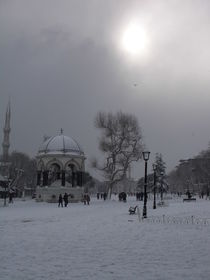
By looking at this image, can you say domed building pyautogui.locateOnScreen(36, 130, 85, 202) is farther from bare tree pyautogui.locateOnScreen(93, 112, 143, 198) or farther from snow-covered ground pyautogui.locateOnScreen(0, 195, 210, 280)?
snow-covered ground pyautogui.locateOnScreen(0, 195, 210, 280)

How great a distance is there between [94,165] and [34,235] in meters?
45.9

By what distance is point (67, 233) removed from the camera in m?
15.9

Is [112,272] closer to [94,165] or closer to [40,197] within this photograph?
[40,197]

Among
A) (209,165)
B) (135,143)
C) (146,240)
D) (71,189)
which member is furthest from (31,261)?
(209,165)

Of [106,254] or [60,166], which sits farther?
[60,166]

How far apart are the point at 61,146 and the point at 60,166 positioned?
2.61m

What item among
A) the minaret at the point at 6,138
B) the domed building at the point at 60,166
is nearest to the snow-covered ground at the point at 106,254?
the domed building at the point at 60,166

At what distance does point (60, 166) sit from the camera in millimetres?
56219

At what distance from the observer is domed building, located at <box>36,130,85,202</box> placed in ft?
178

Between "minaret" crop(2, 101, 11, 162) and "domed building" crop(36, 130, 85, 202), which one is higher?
"minaret" crop(2, 101, 11, 162)

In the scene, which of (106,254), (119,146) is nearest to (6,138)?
(119,146)

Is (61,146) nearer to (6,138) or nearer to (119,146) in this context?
(119,146)

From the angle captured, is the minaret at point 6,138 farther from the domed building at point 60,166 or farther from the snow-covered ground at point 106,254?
the snow-covered ground at point 106,254

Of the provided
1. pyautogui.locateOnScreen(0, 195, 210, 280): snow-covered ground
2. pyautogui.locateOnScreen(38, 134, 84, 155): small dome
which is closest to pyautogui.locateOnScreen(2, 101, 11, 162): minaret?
pyautogui.locateOnScreen(38, 134, 84, 155): small dome
